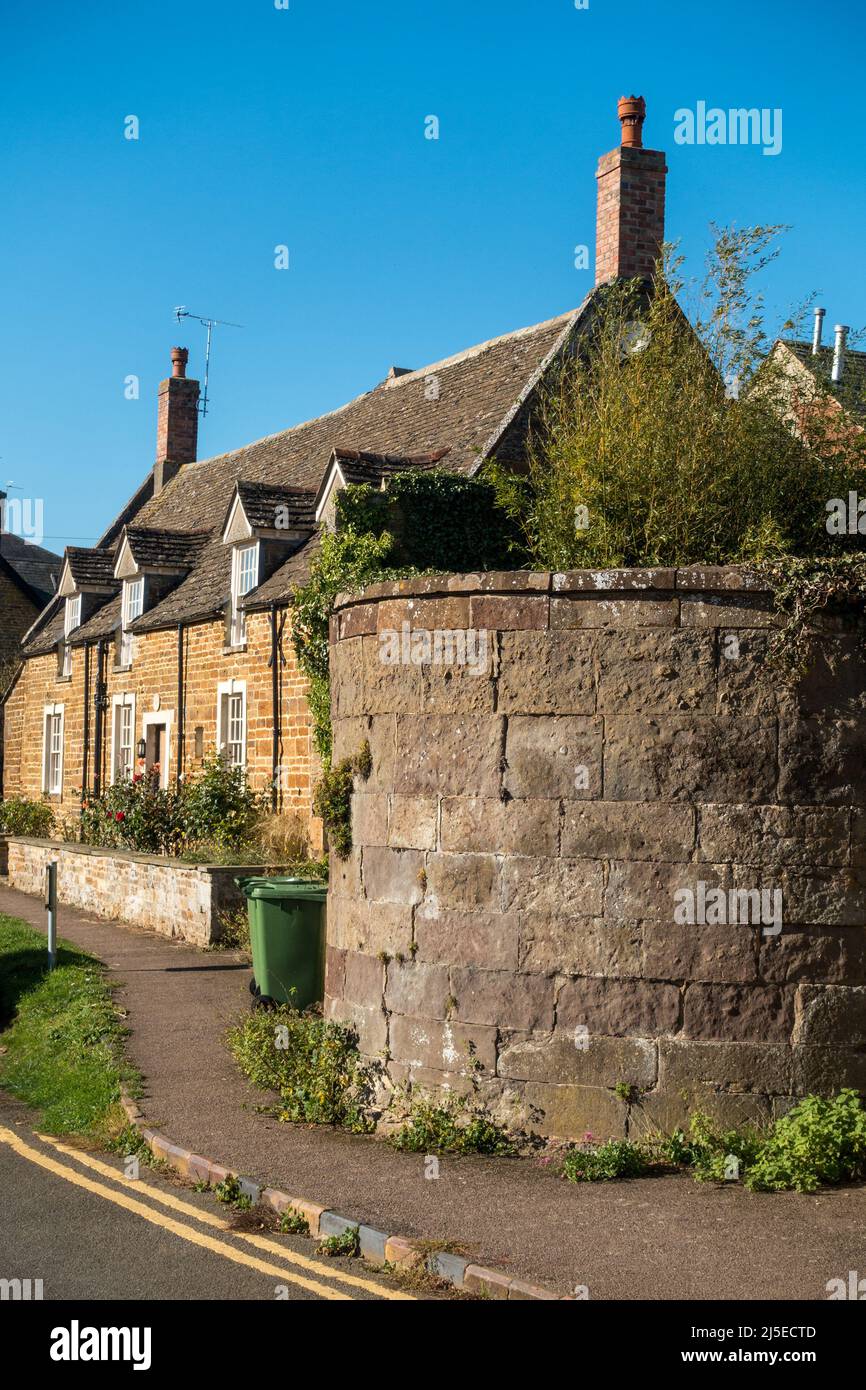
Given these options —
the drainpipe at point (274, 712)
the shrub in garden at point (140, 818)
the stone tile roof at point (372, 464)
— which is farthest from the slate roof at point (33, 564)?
the stone tile roof at point (372, 464)

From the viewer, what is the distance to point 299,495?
23.1 metres

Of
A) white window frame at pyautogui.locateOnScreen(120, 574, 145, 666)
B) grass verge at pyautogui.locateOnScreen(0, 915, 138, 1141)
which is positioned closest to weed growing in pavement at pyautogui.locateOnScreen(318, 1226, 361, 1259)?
grass verge at pyautogui.locateOnScreen(0, 915, 138, 1141)

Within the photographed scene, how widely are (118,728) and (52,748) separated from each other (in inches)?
183

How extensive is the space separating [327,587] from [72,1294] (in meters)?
12.5

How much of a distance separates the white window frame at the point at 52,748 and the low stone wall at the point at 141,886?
7.10 metres

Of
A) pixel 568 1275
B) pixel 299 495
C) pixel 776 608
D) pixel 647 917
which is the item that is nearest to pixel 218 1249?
pixel 568 1275

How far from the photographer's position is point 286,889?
11680 mm

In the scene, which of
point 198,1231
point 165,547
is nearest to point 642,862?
point 198,1231

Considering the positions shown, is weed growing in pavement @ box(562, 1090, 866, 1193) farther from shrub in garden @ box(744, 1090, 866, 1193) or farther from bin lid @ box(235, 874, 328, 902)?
bin lid @ box(235, 874, 328, 902)

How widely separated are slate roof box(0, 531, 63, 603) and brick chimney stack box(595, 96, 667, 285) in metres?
24.6

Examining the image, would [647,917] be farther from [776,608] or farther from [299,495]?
[299,495]

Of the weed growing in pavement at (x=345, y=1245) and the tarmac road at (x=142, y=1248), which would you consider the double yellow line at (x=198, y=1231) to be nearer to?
the tarmac road at (x=142, y=1248)

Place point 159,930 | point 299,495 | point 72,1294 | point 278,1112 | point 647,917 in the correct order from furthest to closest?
point 299,495 < point 159,930 < point 278,1112 < point 647,917 < point 72,1294

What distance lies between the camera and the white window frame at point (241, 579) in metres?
22.1
